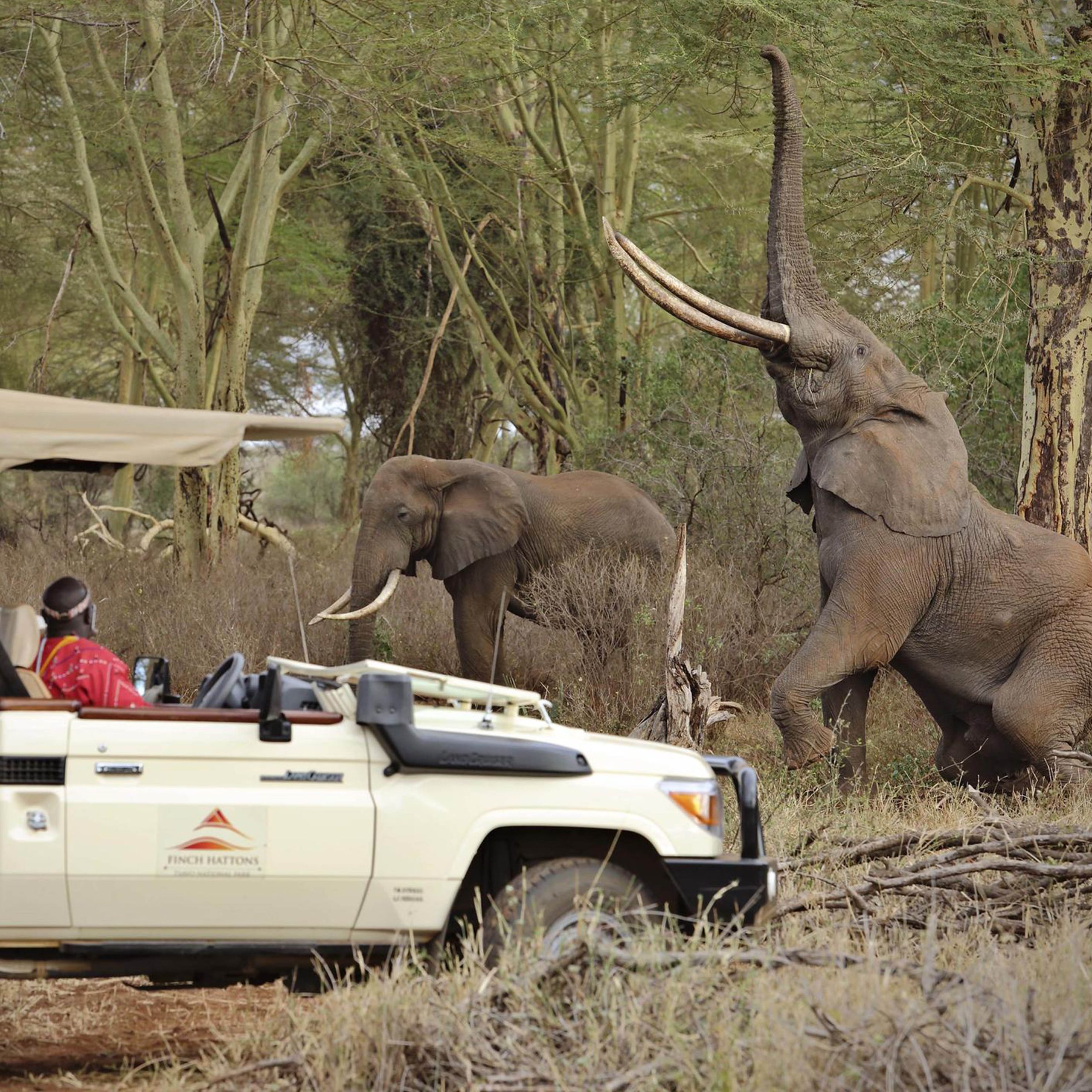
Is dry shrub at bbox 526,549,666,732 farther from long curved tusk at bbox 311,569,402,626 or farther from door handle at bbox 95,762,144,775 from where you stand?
door handle at bbox 95,762,144,775

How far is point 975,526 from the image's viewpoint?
30.1ft

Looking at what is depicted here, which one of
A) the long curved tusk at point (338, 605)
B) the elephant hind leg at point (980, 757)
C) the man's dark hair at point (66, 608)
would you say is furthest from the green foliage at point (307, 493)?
the man's dark hair at point (66, 608)

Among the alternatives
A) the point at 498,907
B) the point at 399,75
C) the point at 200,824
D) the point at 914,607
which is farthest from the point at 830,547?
the point at 399,75

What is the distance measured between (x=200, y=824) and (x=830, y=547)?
525 cm

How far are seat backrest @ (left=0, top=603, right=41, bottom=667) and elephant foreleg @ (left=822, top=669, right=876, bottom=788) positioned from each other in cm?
516

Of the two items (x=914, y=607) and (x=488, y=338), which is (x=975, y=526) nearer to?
(x=914, y=607)

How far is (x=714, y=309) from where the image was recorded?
29.6 feet

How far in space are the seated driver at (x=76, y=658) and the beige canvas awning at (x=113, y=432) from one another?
493 millimetres

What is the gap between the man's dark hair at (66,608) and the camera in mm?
5461

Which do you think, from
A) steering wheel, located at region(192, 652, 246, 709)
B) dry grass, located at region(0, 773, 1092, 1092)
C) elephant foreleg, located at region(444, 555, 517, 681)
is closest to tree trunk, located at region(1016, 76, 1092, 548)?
elephant foreleg, located at region(444, 555, 517, 681)

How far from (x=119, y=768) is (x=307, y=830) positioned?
1.90 feet

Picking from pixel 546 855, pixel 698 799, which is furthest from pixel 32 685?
pixel 698 799

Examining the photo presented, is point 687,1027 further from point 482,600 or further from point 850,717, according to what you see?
point 482,600

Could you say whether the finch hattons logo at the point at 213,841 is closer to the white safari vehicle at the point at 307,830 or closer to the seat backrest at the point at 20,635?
the white safari vehicle at the point at 307,830
